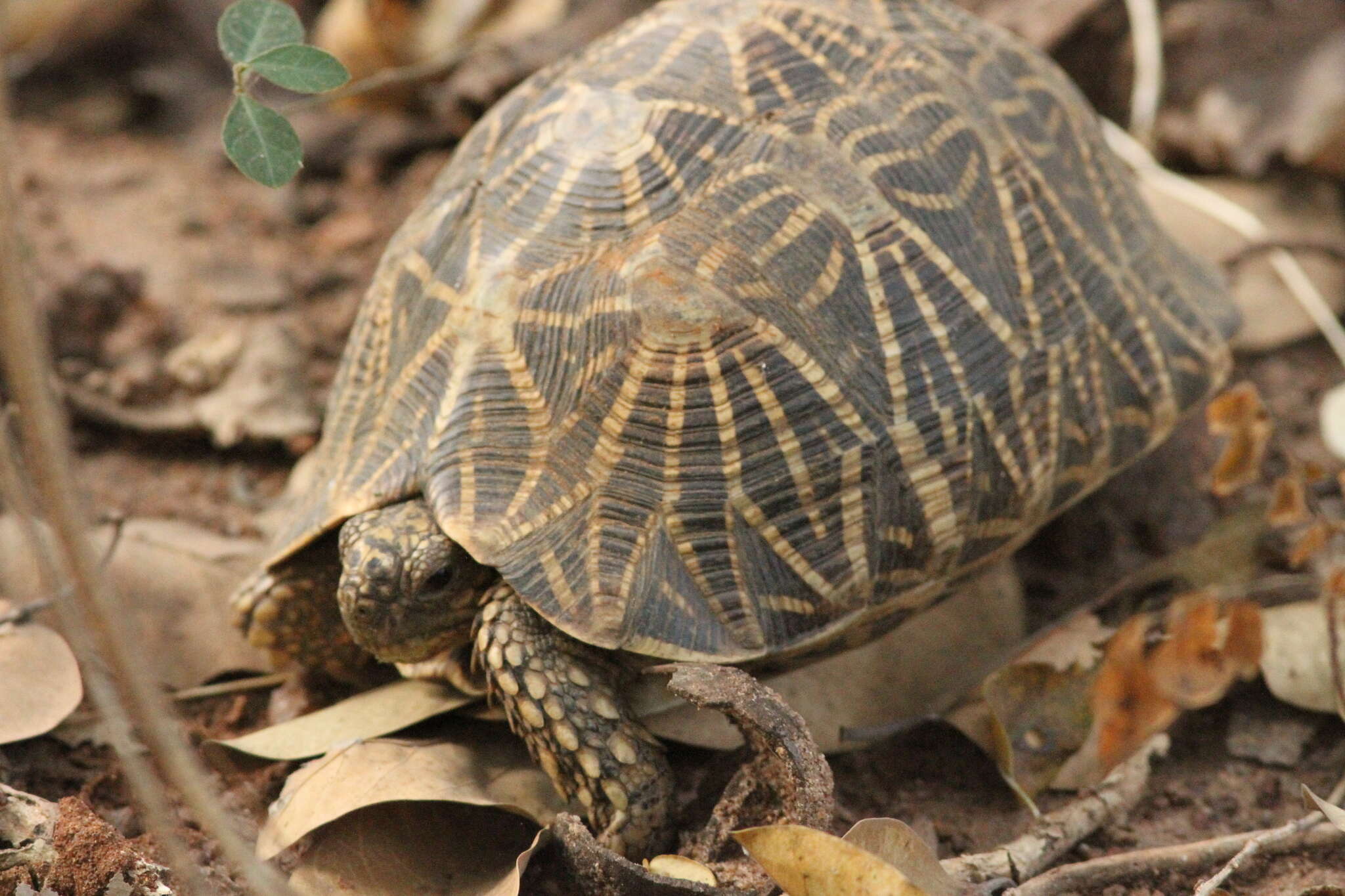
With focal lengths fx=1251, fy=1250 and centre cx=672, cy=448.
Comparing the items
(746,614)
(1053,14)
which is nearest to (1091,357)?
(746,614)

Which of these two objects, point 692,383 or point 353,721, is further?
point 353,721

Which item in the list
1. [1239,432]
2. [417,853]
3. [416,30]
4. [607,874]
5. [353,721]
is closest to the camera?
[607,874]

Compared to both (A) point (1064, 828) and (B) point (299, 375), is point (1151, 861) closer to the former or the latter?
(A) point (1064, 828)

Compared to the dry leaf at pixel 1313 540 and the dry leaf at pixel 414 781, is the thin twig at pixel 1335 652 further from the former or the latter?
the dry leaf at pixel 414 781

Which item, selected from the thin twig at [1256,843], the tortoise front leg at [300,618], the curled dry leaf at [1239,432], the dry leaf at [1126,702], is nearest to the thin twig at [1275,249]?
the curled dry leaf at [1239,432]

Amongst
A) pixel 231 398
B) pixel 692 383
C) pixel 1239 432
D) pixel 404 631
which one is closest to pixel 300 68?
pixel 692 383
